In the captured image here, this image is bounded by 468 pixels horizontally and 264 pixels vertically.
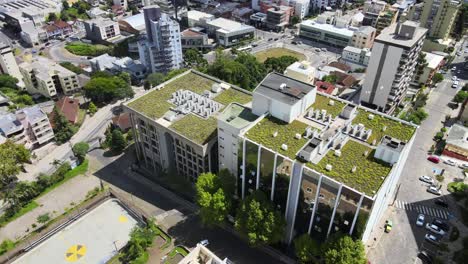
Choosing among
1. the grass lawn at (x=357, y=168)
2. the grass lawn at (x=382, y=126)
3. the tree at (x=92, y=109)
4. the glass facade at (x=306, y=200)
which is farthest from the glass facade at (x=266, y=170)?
the tree at (x=92, y=109)

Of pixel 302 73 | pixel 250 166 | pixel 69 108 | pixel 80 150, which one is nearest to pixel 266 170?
pixel 250 166

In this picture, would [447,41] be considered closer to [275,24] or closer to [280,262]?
[275,24]

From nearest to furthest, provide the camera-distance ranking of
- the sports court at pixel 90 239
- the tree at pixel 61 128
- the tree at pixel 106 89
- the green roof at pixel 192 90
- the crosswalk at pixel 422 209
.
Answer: the sports court at pixel 90 239, the green roof at pixel 192 90, the crosswalk at pixel 422 209, the tree at pixel 61 128, the tree at pixel 106 89

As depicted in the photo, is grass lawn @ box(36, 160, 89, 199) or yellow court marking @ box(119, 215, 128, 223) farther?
grass lawn @ box(36, 160, 89, 199)

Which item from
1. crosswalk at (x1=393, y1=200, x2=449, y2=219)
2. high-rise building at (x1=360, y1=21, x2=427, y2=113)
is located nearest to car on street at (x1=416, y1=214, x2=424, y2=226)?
crosswalk at (x1=393, y1=200, x2=449, y2=219)

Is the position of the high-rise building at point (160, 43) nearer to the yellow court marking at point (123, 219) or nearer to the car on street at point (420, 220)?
the yellow court marking at point (123, 219)

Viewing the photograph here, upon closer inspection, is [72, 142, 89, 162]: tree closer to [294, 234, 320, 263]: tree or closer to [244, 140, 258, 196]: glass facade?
[244, 140, 258, 196]: glass facade
